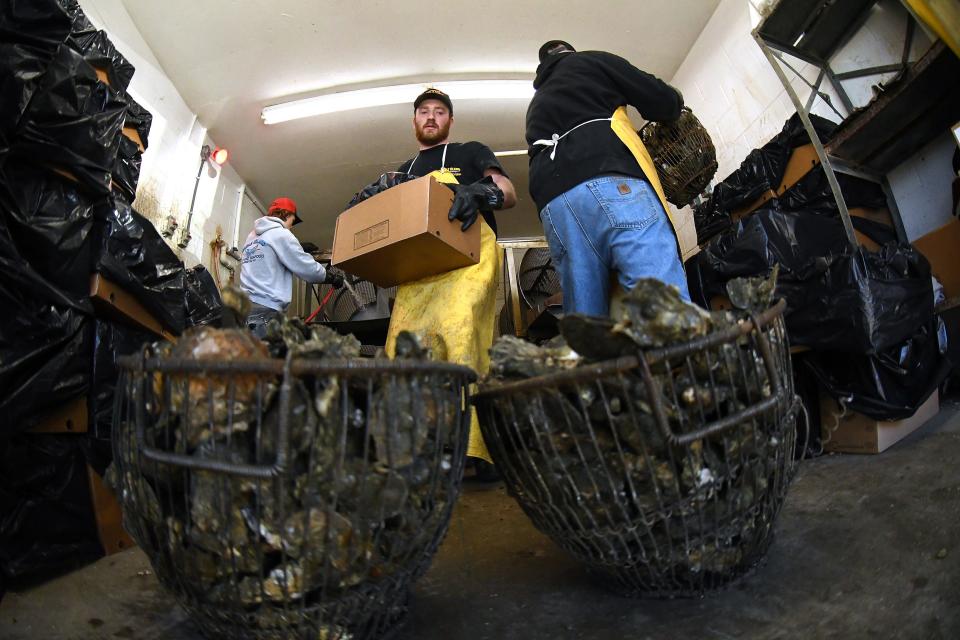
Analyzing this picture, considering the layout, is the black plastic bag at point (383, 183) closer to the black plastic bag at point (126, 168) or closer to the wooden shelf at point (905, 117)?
the black plastic bag at point (126, 168)

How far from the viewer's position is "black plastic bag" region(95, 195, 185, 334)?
1.15 m

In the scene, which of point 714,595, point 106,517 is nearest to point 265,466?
point 714,595

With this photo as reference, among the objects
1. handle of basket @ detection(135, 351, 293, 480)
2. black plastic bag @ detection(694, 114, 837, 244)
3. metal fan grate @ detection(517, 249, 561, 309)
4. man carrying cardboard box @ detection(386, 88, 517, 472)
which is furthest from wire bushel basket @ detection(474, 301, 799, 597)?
metal fan grate @ detection(517, 249, 561, 309)

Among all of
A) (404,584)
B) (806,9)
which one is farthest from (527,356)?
(806,9)

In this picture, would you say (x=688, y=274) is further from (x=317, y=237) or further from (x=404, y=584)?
(x=317, y=237)

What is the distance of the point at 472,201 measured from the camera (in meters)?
1.50

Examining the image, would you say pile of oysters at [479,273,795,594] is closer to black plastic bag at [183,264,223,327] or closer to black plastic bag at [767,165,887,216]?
black plastic bag at [183,264,223,327]

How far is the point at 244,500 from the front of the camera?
1.76 ft

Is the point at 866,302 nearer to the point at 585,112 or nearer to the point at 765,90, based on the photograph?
the point at 585,112

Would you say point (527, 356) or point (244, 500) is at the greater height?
point (527, 356)

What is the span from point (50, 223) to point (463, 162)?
1.22 m

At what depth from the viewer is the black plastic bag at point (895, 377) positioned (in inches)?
53.8

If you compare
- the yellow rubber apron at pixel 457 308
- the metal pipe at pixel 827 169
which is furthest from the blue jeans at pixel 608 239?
the metal pipe at pixel 827 169

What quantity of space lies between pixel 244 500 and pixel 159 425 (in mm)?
136
